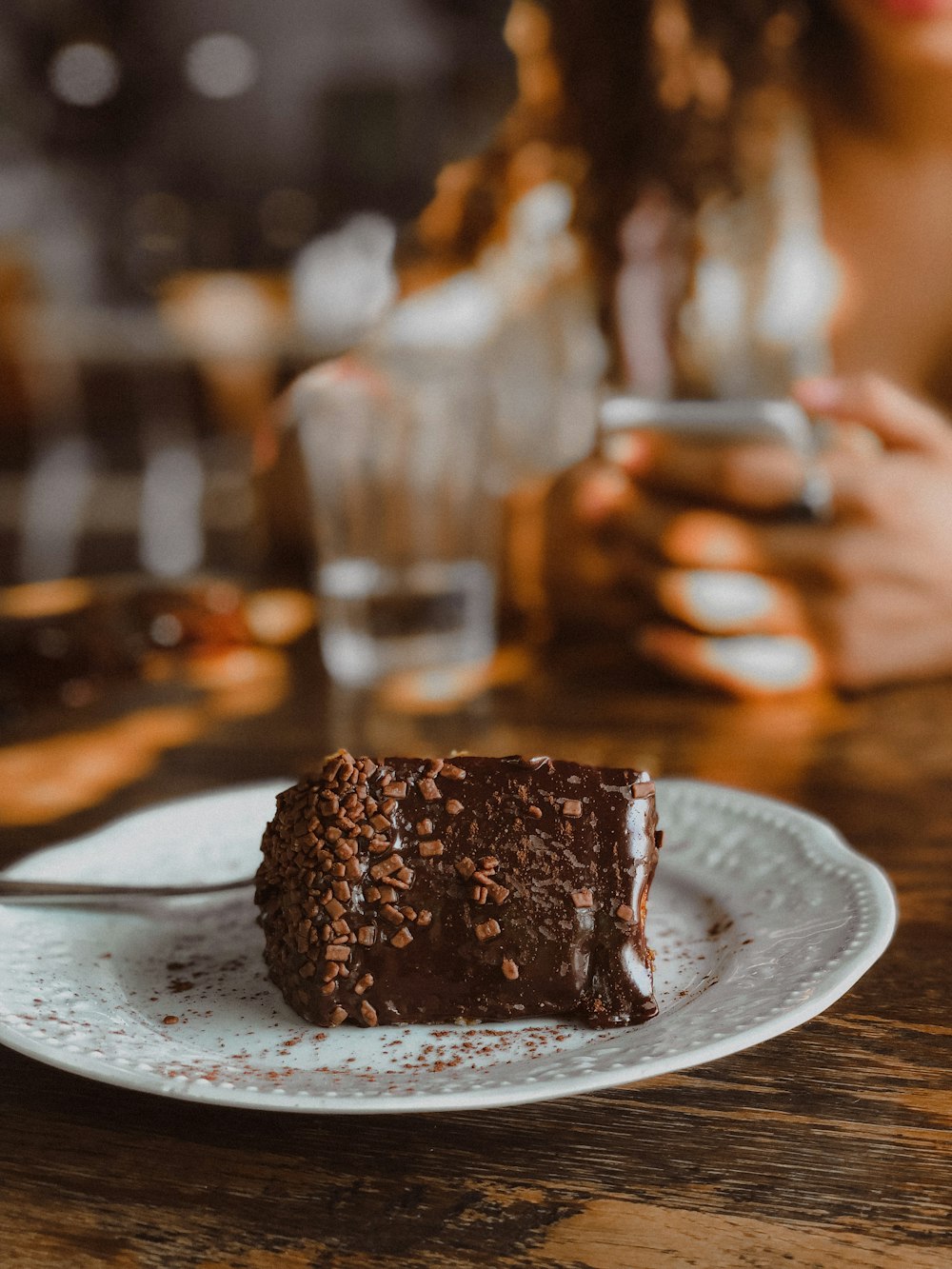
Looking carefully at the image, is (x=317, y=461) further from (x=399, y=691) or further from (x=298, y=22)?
(x=298, y=22)

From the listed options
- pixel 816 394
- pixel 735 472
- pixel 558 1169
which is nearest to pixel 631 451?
pixel 735 472

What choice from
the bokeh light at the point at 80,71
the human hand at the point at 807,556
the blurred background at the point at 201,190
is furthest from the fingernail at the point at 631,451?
the bokeh light at the point at 80,71

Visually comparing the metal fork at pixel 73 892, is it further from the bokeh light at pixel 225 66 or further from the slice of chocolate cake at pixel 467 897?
the bokeh light at pixel 225 66

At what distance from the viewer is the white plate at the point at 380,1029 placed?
502 millimetres

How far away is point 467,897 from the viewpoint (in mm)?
620

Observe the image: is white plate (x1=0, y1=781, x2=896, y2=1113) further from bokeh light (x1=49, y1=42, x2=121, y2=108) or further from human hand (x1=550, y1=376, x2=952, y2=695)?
bokeh light (x1=49, y1=42, x2=121, y2=108)

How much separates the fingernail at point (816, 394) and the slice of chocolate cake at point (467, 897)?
94 centimetres

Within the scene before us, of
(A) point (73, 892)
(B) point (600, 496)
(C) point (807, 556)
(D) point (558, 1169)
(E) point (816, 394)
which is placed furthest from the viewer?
(B) point (600, 496)

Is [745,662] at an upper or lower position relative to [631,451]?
lower

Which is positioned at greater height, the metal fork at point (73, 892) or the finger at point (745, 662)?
the metal fork at point (73, 892)

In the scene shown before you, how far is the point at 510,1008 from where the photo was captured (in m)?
0.61

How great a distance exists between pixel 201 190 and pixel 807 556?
656cm

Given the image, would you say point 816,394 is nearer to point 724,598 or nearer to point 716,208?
point 724,598

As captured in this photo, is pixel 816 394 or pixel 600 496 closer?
pixel 816 394
